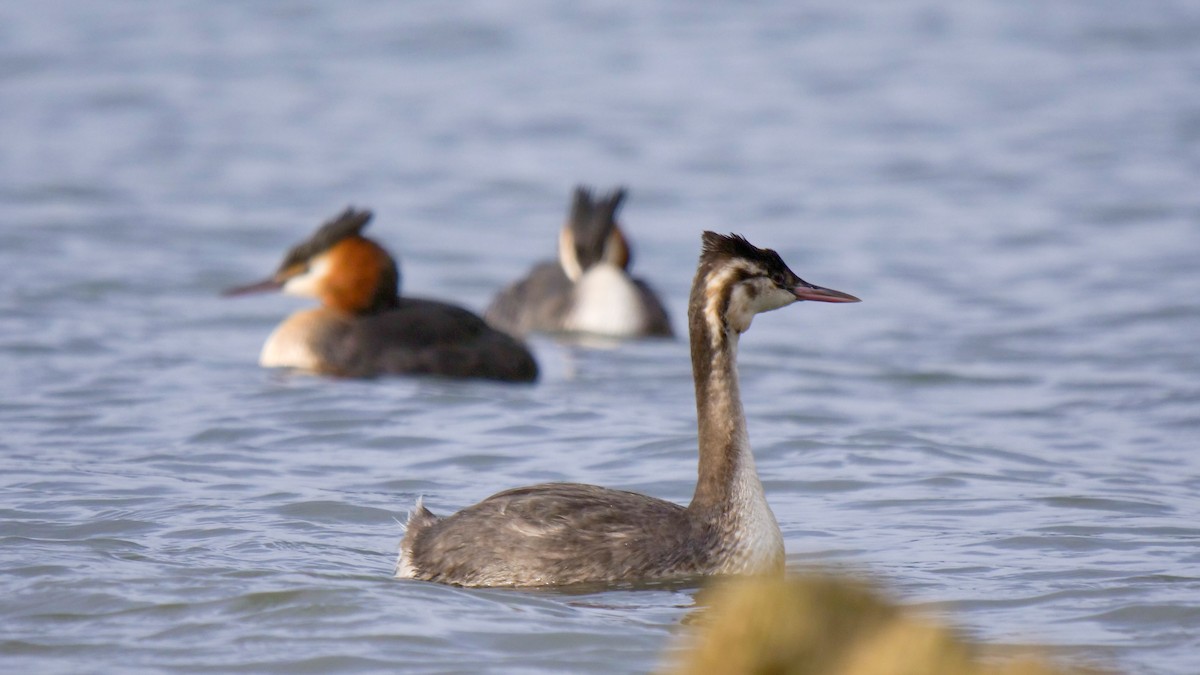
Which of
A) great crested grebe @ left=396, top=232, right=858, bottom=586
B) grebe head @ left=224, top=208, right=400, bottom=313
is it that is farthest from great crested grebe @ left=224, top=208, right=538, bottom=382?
great crested grebe @ left=396, top=232, right=858, bottom=586

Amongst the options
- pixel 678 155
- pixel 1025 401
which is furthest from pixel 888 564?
pixel 678 155

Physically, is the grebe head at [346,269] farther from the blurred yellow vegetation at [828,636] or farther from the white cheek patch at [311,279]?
the blurred yellow vegetation at [828,636]

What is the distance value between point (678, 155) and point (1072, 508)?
13.5m

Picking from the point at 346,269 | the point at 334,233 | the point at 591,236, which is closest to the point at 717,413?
the point at 346,269

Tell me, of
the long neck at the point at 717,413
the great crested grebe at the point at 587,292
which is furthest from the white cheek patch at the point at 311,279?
the long neck at the point at 717,413

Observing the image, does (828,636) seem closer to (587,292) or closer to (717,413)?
(717,413)

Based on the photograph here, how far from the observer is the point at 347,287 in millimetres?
11586

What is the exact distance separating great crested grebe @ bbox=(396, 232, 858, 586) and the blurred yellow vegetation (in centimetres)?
307

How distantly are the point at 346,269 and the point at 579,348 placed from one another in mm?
2501

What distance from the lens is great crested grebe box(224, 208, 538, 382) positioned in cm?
1127

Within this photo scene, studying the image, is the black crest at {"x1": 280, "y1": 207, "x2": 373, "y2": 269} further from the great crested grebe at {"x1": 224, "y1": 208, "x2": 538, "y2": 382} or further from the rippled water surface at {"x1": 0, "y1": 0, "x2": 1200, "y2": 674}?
the rippled water surface at {"x1": 0, "y1": 0, "x2": 1200, "y2": 674}

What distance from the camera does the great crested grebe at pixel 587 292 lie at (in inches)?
545

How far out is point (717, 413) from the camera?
6.77 meters

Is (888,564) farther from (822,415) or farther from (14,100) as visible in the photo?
(14,100)
